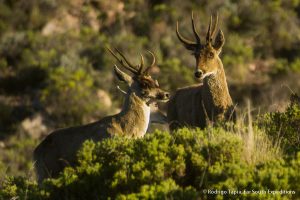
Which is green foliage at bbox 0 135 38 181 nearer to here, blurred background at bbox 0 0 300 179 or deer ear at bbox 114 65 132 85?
blurred background at bbox 0 0 300 179

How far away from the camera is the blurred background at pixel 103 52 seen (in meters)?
25.8

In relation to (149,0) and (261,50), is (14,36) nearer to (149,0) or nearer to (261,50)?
(149,0)

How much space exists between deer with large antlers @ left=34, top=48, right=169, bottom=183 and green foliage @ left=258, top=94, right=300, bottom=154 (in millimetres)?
1816

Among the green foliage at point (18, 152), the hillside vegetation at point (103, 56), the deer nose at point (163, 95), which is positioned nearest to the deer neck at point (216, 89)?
the deer nose at point (163, 95)

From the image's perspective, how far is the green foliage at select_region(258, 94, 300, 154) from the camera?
30.6 feet

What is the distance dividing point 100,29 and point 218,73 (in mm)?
19849

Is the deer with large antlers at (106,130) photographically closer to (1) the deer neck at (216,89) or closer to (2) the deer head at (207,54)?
(2) the deer head at (207,54)

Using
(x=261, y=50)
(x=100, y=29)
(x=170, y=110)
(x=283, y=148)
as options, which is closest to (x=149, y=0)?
(x=100, y=29)

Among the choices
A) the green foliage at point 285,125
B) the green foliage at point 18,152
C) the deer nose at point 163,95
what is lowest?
the green foliage at point 18,152

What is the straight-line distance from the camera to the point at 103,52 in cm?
2912

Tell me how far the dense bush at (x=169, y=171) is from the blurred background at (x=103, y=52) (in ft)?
47.8

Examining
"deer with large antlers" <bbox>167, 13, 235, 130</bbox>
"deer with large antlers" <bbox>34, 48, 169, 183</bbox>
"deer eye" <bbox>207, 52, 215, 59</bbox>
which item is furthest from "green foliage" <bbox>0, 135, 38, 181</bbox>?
"deer eye" <bbox>207, 52, 215, 59</bbox>

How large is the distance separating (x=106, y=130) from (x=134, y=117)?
519mm

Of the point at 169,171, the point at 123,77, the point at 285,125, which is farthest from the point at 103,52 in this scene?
the point at 169,171
